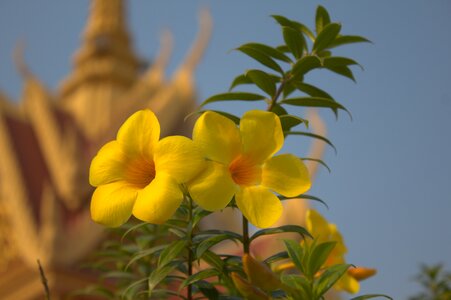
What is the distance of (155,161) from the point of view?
1.23 feet

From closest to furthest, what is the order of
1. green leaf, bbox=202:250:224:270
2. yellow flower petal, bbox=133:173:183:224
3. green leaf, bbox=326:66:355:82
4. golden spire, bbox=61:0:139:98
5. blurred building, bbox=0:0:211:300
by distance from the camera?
yellow flower petal, bbox=133:173:183:224
green leaf, bbox=202:250:224:270
green leaf, bbox=326:66:355:82
blurred building, bbox=0:0:211:300
golden spire, bbox=61:0:139:98

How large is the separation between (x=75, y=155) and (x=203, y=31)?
7.05ft

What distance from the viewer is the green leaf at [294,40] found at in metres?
0.53

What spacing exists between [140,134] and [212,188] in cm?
8

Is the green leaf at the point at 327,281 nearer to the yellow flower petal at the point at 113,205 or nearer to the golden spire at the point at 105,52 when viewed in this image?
the yellow flower petal at the point at 113,205

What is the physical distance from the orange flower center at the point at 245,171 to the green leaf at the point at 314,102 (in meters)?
0.13

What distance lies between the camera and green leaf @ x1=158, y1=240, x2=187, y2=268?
43 centimetres

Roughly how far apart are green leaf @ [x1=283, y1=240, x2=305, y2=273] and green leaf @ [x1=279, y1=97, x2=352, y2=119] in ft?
0.44

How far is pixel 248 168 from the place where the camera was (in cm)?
39

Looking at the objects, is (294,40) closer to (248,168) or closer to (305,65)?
(305,65)

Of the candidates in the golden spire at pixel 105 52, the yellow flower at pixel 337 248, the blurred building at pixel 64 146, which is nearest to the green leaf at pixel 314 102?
the yellow flower at pixel 337 248

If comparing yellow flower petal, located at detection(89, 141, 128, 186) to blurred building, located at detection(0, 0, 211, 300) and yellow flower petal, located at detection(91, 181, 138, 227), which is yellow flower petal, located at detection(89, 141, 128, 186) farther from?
blurred building, located at detection(0, 0, 211, 300)

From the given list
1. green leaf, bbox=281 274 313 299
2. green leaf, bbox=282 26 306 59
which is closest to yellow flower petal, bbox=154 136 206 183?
green leaf, bbox=281 274 313 299

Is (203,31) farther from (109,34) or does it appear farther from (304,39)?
(304,39)
